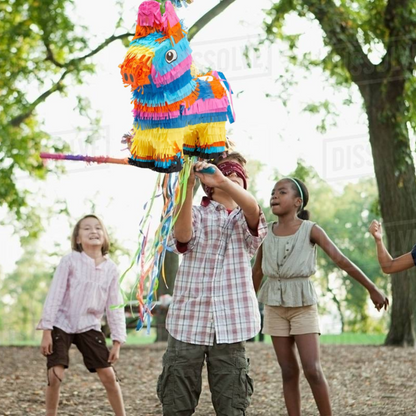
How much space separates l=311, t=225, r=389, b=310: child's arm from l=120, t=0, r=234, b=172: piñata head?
1.43 metres

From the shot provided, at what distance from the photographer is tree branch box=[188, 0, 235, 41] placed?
29.3 ft

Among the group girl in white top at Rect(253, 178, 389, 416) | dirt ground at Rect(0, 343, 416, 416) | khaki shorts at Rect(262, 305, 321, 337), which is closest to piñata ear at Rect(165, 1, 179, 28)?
girl in white top at Rect(253, 178, 389, 416)

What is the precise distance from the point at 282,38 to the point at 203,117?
25.9 feet

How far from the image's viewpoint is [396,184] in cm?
887

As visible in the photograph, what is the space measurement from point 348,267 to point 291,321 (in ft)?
1.34

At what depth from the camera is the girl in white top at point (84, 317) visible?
4012mm

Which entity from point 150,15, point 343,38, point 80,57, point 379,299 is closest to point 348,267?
point 379,299

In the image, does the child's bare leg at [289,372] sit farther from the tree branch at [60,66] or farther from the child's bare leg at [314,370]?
the tree branch at [60,66]

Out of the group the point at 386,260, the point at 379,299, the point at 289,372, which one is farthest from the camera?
the point at 289,372

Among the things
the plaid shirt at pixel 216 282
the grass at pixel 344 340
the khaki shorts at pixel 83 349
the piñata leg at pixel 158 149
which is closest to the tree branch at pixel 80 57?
the grass at pixel 344 340

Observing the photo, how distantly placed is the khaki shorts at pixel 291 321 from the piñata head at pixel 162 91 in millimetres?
1500

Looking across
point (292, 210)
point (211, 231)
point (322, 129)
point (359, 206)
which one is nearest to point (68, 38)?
point (322, 129)

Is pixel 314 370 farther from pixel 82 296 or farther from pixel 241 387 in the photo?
pixel 82 296

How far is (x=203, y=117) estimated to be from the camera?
8.41ft
